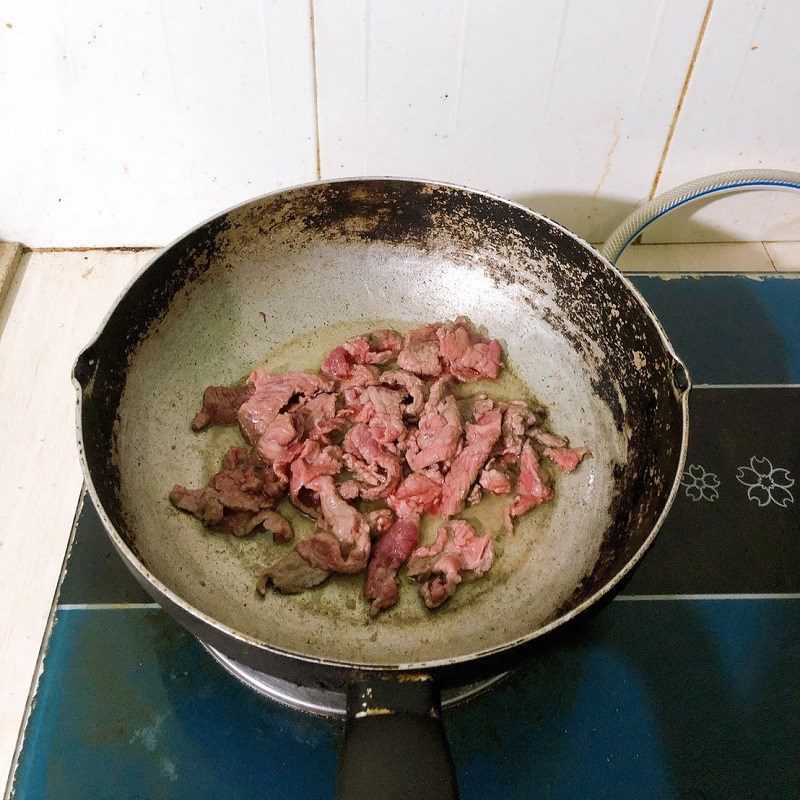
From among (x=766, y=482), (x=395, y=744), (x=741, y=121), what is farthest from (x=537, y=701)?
(x=741, y=121)

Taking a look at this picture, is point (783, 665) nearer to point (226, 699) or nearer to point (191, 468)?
point (226, 699)

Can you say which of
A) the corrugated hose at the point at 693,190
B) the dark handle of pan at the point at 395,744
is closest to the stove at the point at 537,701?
the dark handle of pan at the point at 395,744

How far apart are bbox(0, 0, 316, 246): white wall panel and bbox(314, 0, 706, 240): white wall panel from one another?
3.0 inches

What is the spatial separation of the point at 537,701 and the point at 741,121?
1077mm

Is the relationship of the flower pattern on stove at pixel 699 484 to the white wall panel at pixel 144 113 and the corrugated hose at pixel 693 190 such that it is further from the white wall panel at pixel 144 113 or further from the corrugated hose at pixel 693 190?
the white wall panel at pixel 144 113

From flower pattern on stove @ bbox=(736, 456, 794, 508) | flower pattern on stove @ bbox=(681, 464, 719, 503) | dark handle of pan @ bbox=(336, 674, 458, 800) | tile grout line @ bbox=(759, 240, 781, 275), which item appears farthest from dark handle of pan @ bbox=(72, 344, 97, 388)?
tile grout line @ bbox=(759, 240, 781, 275)

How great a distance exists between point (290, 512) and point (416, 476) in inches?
7.6

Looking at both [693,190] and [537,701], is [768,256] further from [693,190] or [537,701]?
[537,701]

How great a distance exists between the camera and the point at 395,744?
607mm

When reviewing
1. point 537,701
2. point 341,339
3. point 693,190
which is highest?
point 693,190

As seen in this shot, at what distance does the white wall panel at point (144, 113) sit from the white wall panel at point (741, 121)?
69 centimetres

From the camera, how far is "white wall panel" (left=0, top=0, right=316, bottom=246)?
3.67 ft

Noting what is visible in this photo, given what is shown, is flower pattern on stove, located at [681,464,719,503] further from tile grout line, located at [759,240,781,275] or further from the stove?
tile grout line, located at [759,240,781,275]

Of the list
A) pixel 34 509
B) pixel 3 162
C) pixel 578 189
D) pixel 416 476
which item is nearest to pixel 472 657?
pixel 416 476
